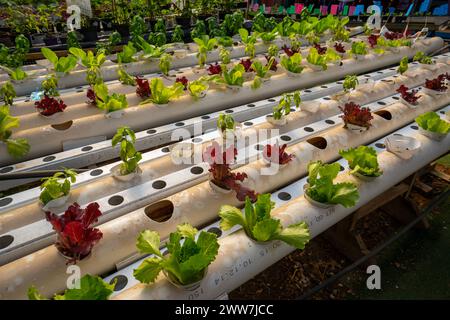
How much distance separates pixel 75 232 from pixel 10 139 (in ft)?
4.94

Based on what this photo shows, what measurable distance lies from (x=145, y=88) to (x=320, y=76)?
93.7 inches

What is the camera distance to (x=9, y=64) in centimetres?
379

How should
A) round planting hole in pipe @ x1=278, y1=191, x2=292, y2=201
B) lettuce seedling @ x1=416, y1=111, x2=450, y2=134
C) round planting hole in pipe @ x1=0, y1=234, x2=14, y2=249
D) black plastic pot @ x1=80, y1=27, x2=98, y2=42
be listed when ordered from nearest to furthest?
round planting hole in pipe @ x1=0, y1=234, x2=14, y2=249 < round planting hole in pipe @ x1=278, y1=191, x2=292, y2=201 < lettuce seedling @ x1=416, y1=111, x2=450, y2=134 < black plastic pot @ x1=80, y1=27, x2=98, y2=42

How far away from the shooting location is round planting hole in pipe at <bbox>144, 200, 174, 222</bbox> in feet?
6.07

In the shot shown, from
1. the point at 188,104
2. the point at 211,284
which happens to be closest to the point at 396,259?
the point at 211,284

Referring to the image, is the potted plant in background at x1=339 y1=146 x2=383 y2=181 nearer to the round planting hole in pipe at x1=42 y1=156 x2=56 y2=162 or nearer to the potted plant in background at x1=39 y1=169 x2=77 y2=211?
the potted plant in background at x1=39 y1=169 x2=77 y2=211

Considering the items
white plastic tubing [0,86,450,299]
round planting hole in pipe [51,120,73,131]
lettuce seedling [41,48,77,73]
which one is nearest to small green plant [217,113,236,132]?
white plastic tubing [0,86,450,299]

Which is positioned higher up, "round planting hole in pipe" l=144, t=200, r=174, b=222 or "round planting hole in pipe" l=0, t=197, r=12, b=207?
"round planting hole in pipe" l=0, t=197, r=12, b=207

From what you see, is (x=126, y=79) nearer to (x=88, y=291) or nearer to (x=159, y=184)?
(x=159, y=184)

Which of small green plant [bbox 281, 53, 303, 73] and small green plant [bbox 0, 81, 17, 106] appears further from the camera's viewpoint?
small green plant [bbox 281, 53, 303, 73]

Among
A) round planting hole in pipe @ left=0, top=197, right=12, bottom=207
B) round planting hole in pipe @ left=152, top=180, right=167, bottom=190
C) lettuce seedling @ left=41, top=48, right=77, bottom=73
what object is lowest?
round planting hole in pipe @ left=0, top=197, right=12, bottom=207

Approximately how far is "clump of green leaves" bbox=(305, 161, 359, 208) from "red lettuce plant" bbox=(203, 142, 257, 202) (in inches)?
15.0

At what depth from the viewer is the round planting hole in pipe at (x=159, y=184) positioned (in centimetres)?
203

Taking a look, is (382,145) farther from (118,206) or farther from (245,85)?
(118,206)
